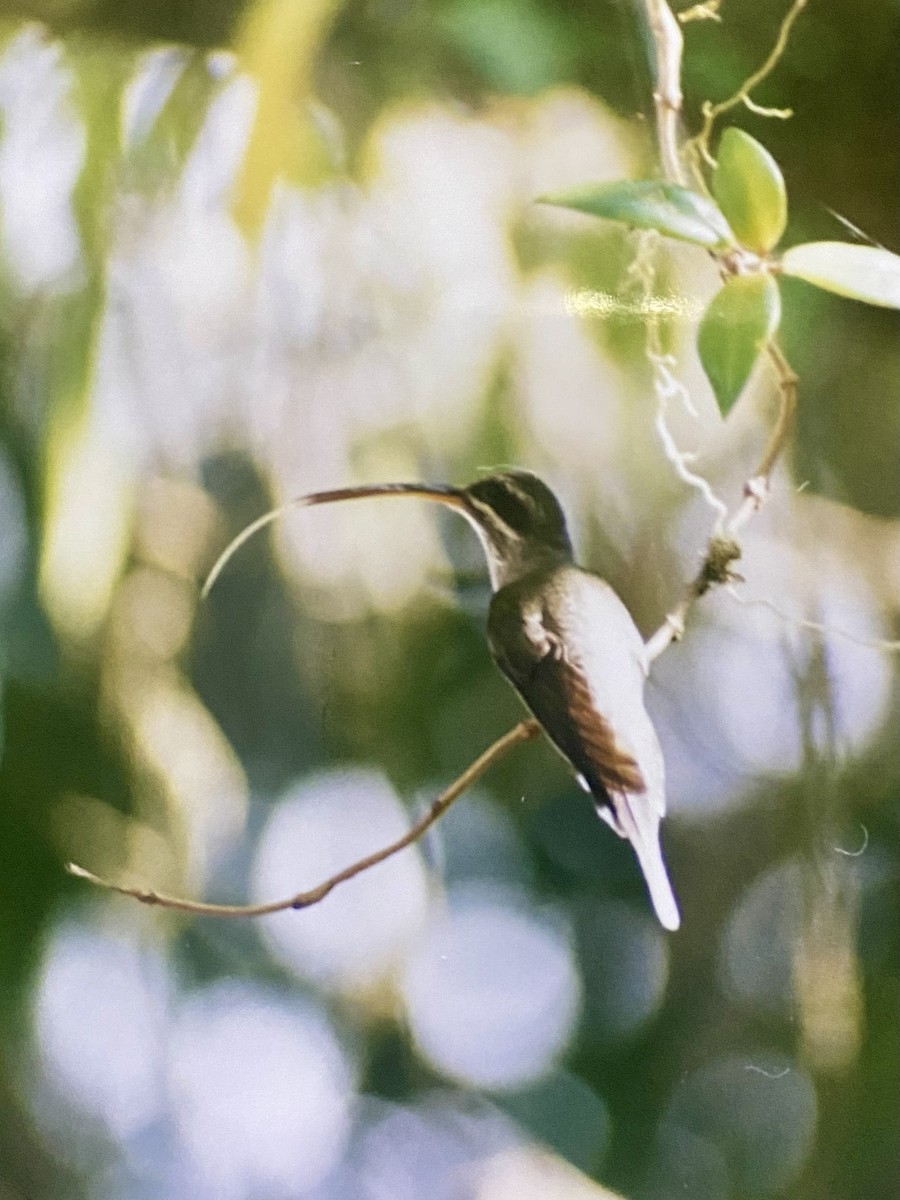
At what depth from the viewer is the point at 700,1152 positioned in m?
0.61

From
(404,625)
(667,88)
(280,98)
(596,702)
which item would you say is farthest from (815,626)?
(280,98)

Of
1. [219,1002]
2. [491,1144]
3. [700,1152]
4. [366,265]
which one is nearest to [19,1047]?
[219,1002]

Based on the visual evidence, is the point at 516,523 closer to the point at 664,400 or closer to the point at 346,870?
the point at 664,400

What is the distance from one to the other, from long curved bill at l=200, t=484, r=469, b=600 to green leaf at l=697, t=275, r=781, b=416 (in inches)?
7.5

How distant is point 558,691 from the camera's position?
2.06ft

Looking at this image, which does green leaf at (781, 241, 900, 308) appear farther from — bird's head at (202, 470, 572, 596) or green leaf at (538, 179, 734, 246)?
bird's head at (202, 470, 572, 596)

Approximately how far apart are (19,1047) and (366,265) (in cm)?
56

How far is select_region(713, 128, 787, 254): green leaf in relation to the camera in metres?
0.66

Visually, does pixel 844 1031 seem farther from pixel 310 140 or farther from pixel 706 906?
pixel 310 140

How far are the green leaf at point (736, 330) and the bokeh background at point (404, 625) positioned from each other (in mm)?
11

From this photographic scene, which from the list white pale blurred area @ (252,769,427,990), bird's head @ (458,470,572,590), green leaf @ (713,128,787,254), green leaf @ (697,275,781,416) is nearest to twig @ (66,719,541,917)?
white pale blurred area @ (252,769,427,990)

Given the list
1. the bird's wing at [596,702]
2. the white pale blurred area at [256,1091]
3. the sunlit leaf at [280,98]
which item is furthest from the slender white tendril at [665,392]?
the white pale blurred area at [256,1091]

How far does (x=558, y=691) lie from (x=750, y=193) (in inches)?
14.4

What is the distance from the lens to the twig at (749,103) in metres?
0.66
